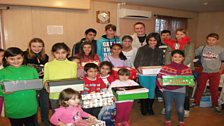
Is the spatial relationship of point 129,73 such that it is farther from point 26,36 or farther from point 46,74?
point 26,36

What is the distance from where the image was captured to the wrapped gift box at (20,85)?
179 centimetres

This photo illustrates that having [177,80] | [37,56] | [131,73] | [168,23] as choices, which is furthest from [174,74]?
[168,23]

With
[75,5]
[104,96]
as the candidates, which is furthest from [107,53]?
[75,5]

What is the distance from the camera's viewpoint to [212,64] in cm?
337

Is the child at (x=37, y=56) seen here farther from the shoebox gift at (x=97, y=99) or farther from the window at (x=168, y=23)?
the window at (x=168, y=23)

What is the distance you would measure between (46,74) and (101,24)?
10.9 ft

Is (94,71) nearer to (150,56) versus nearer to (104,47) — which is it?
(104,47)

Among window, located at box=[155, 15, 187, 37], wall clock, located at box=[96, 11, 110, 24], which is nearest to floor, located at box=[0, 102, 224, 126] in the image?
wall clock, located at box=[96, 11, 110, 24]

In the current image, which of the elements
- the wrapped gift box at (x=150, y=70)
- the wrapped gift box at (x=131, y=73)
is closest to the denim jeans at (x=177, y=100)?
the wrapped gift box at (x=150, y=70)

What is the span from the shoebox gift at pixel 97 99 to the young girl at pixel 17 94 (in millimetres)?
490

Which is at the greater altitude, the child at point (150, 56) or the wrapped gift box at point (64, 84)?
the child at point (150, 56)

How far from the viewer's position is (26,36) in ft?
13.8

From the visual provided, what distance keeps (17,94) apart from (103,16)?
12.1 ft

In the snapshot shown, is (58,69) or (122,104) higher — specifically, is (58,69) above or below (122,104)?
above
